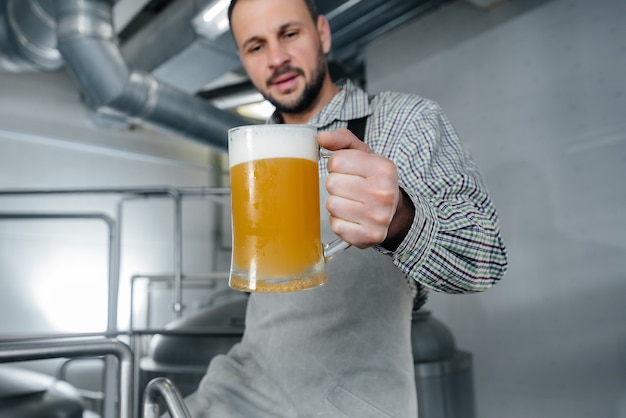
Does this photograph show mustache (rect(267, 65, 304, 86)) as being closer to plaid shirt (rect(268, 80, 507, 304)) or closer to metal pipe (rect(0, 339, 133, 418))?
plaid shirt (rect(268, 80, 507, 304))

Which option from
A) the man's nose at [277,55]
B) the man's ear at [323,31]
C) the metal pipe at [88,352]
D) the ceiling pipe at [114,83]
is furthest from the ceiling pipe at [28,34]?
the metal pipe at [88,352]

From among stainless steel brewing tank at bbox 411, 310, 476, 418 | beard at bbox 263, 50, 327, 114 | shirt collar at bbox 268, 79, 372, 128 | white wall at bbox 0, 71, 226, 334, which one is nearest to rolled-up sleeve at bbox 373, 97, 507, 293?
shirt collar at bbox 268, 79, 372, 128

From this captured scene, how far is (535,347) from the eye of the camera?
8.70ft

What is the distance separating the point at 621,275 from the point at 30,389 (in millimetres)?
2479

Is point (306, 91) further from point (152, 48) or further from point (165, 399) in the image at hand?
point (152, 48)

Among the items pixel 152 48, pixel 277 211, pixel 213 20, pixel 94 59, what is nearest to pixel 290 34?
pixel 277 211

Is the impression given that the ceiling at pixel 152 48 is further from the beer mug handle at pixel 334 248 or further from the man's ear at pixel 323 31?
the beer mug handle at pixel 334 248

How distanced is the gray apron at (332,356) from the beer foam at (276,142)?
0.37 meters

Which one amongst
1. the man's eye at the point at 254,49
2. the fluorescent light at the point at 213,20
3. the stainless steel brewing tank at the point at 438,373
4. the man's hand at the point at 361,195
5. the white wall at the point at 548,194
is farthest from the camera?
the fluorescent light at the point at 213,20

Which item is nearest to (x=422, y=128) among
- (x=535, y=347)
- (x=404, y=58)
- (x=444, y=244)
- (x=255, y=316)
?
(x=444, y=244)

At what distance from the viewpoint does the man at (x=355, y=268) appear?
65 centimetres

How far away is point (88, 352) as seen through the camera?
0.77 m

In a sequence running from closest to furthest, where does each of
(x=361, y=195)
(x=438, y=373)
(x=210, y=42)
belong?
(x=361, y=195) < (x=438, y=373) < (x=210, y=42)

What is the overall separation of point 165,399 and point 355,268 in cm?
39
